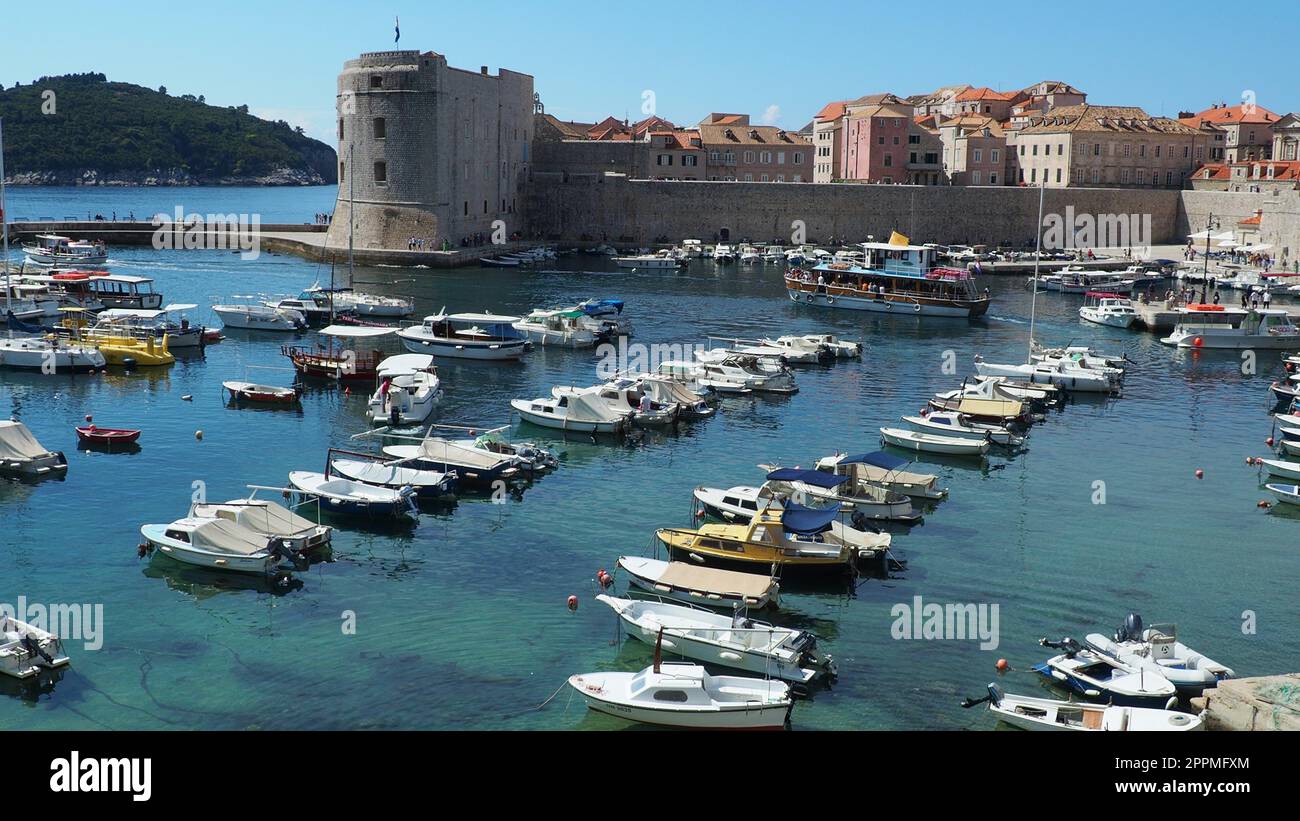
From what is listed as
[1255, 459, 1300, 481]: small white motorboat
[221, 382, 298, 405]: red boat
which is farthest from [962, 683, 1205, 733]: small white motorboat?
[221, 382, 298, 405]: red boat

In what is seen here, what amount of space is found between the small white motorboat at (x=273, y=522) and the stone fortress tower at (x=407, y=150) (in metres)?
41.1

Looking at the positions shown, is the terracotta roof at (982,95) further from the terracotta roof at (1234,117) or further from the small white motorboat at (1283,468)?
the small white motorboat at (1283,468)

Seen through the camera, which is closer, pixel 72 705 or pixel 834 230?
pixel 72 705

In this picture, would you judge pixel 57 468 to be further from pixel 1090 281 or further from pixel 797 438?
pixel 1090 281

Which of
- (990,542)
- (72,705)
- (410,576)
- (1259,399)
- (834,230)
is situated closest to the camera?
(72,705)

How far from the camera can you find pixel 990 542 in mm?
18562

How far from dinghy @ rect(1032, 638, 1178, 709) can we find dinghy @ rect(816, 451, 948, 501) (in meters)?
6.30

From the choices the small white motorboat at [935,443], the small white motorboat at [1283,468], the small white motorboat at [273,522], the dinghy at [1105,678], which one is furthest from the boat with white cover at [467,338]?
the dinghy at [1105,678]

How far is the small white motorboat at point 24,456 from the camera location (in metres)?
20.8

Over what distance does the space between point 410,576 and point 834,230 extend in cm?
5405
